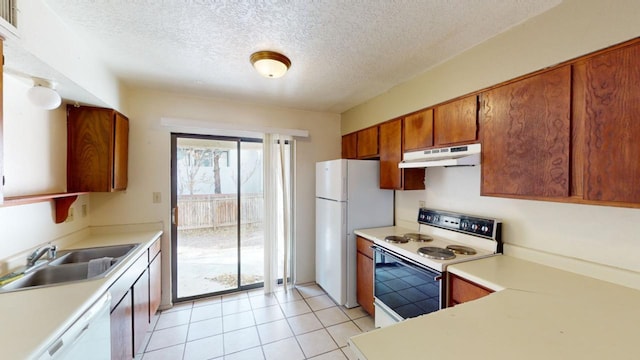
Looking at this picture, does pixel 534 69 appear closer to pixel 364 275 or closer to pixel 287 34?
pixel 287 34

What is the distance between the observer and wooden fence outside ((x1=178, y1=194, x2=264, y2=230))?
295cm

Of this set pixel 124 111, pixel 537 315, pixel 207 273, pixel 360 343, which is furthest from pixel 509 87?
pixel 207 273

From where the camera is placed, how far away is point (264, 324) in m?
2.43

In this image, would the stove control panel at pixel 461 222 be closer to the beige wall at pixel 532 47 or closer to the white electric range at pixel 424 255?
the white electric range at pixel 424 255

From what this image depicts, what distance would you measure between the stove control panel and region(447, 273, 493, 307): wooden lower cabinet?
0.51 m

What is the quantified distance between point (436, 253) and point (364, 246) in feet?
2.87

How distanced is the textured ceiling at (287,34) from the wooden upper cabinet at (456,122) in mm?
415

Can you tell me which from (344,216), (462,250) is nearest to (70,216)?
(344,216)

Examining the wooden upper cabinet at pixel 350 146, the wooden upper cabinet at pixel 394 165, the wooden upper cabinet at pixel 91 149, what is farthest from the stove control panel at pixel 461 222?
Answer: the wooden upper cabinet at pixel 91 149

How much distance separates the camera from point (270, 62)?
187cm

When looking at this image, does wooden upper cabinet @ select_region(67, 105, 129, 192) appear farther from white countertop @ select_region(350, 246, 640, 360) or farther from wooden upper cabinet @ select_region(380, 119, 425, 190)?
wooden upper cabinet @ select_region(380, 119, 425, 190)

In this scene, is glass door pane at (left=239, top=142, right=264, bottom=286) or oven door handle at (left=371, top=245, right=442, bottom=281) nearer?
oven door handle at (left=371, top=245, right=442, bottom=281)

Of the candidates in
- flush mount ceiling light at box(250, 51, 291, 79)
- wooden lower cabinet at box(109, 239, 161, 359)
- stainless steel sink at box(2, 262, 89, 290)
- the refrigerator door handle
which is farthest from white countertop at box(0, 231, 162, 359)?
the refrigerator door handle

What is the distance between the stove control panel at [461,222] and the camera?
182 centimetres
